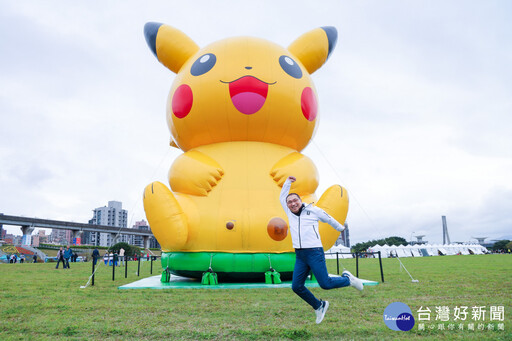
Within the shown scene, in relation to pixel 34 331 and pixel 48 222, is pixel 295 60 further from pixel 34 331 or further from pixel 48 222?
pixel 48 222

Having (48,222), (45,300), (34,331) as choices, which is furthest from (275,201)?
(48,222)

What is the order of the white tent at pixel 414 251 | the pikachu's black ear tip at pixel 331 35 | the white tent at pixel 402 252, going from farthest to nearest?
the white tent at pixel 414 251, the white tent at pixel 402 252, the pikachu's black ear tip at pixel 331 35

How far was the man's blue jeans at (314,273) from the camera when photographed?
4391mm

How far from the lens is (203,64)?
30.5 ft

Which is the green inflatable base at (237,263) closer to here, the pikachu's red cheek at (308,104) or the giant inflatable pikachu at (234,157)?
the giant inflatable pikachu at (234,157)

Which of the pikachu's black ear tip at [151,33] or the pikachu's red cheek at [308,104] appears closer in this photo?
the pikachu's red cheek at [308,104]

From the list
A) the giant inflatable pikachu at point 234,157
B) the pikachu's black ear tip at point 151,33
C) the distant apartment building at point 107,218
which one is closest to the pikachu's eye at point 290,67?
the giant inflatable pikachu at point 234,157

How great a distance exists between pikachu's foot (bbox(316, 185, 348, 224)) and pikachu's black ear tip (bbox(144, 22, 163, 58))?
620 centimetres

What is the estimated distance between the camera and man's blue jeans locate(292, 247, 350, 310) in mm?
4391

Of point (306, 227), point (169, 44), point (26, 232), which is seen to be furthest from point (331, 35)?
point (26, 232)

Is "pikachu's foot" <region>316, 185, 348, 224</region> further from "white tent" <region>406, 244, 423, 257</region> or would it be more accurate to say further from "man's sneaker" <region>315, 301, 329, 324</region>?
"white tent" <region>406, 244, 423, 257</region>

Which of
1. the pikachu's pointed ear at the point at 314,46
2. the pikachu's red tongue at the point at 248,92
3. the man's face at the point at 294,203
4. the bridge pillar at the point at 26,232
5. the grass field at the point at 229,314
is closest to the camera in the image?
the grass field at the point at 229,314

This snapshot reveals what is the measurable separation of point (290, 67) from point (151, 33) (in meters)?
3.97

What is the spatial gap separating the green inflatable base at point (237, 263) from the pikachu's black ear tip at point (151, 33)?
575 centimetres
